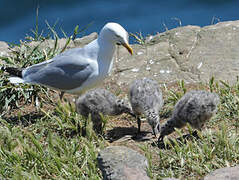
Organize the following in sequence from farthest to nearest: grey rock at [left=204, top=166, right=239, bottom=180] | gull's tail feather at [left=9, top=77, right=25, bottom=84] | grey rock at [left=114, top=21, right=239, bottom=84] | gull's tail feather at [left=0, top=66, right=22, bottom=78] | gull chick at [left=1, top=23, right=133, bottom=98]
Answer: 1. grey rock at [left=114, top=21, right=239, bottom=84]
2. gull's tail feather at [left=0, top=66, right=22, bottom=78]
3. gull's tail feather at [left=9, top=77, right=25, bottom=84]
4. gull chick at [left=1, top=23, right=133, bottom=98]
5. grey rock at [left=204, top=166, right=239, bottom=180]

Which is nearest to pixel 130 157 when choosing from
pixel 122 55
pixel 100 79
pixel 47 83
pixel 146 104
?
pixel 146 104

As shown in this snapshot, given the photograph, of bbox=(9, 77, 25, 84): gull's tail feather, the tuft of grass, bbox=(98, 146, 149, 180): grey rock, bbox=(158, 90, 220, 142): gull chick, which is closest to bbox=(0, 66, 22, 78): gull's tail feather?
bbox=(9, 77, 25, 84): gull's tail feather

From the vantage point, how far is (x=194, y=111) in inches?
190

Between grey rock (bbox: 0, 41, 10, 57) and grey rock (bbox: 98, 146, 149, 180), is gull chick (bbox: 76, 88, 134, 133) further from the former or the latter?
grey rock (bbox: 0, 41, 10, 57)

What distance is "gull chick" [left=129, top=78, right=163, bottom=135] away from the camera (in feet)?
16.6

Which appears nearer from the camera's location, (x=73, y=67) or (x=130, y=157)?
(x=130, y=157)

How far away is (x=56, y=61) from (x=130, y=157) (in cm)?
269

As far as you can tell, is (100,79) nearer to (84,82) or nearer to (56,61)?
(84,82)

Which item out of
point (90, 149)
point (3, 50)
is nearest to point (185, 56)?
point (3, 50)

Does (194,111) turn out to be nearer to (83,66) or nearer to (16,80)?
(83,66)

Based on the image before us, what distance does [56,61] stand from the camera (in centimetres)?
600

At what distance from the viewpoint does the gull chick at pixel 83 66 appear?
5648mm

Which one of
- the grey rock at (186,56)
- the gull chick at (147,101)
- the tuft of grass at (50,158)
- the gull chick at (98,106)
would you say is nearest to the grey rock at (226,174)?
the tuft of grass at (50,158)

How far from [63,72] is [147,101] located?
52.4 inches
